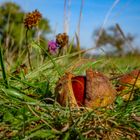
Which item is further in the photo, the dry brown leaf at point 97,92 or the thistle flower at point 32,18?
the thistle flower at point 32,18

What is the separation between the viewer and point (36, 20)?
241cm

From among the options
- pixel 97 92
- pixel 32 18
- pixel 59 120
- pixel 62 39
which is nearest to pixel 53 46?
pixel 62 39

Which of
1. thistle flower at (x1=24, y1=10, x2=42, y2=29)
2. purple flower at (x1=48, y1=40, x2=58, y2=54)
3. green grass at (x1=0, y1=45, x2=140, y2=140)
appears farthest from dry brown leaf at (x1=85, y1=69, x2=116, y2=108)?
purple flower at (x1=48, y1=40, x2=58, y2=54)

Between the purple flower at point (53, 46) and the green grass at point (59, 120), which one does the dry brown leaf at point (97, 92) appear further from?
the purple flower at point (53, 46)

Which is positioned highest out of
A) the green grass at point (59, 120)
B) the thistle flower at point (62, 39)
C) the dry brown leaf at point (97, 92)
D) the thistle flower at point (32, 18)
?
the thistle flower at point (32, 18)

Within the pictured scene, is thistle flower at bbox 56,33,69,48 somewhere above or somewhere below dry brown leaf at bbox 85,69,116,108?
above

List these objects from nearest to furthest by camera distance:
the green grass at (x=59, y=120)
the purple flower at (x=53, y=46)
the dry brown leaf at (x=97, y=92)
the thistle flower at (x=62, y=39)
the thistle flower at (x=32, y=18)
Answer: the green grass at (x=59, y=120)
the dry brown leaf at (x=97, y=92)
the thistle flower at (x=32, y=18)
the thistle flower at (x=62, y=39)
the purple flower at (x=53, y=46)

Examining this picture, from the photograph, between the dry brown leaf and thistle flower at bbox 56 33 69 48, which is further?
thistle flower at bbox 56 33 69 48

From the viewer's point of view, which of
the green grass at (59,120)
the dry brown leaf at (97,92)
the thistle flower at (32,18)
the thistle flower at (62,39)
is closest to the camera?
the green grass at (59,120)

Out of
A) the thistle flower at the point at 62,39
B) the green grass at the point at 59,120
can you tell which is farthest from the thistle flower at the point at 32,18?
the green grass at the point at 59,120

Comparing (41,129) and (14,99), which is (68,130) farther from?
(14,99)

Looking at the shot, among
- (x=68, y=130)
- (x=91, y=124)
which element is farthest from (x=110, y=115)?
(x=68, y=130)

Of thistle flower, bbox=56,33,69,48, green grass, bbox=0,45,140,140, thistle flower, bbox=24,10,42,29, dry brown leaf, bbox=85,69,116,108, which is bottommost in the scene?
green grass, bbox=0,45,140,140

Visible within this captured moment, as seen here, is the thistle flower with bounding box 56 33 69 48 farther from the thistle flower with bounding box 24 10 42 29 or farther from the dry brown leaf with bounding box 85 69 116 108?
the dry brown leaf with bounding box 85 69 116 108
